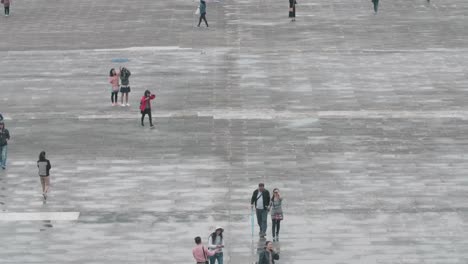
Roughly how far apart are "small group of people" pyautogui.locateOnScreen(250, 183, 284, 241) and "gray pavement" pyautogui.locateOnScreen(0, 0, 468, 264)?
0.45m

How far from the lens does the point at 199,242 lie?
1155 inches

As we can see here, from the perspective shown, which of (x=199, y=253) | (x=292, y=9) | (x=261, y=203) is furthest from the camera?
(x=292, y=9)

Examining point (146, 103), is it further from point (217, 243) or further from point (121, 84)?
point (217, 243)

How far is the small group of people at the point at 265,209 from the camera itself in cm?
3238

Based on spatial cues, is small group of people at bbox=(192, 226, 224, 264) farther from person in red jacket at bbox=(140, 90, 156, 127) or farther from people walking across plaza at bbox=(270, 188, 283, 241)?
person in red jacket at bbox=(140, 90, 156, 127)

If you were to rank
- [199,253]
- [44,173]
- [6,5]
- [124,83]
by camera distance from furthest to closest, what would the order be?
[6,5] → [124,83] → [44,173] → [199,253]

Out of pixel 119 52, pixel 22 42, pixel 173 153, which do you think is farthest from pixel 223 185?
pixel 22 42

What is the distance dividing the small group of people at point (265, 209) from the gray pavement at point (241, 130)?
447 millimetres

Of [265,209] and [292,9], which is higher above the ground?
[265,209]

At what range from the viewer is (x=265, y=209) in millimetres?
32750

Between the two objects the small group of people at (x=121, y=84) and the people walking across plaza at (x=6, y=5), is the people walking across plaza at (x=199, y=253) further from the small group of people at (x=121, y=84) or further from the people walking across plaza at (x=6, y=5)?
the people walking across plaza at (x=6, y=5)

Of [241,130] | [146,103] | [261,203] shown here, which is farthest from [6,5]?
[261,203]

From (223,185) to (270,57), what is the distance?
17723 mm

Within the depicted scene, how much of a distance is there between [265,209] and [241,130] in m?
11.1
